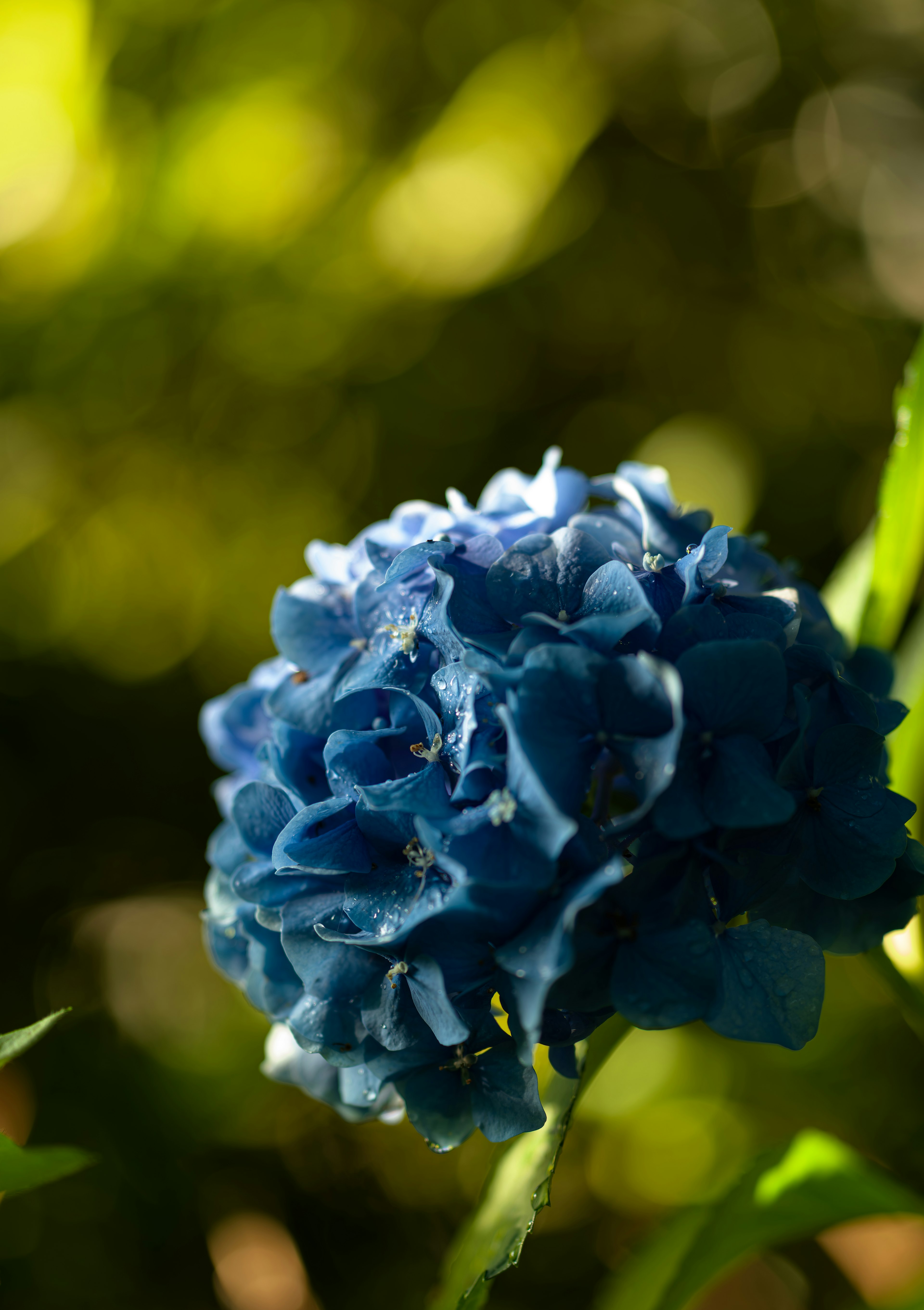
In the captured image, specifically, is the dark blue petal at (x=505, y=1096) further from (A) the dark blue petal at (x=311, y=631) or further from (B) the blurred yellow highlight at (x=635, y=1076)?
(B) the blurred yellow highlight at (x=635, y=1076)

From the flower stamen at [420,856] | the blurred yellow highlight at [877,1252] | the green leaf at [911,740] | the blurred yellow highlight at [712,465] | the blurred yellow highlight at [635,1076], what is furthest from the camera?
the blurred yellow highlight at [712,465]

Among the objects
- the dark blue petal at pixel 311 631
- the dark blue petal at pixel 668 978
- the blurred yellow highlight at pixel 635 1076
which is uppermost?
the dark blue petal at pixel 311 631

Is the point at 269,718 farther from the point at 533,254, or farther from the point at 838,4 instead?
the point at 838,4

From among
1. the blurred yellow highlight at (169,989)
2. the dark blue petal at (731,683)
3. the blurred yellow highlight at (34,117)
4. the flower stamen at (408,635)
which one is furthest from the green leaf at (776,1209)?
the blurred yellow highlight at (34,117)

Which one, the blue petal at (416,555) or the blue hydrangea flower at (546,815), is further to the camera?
the blue petal at (416,555)

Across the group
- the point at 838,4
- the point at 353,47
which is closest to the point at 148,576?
the point at 353,47

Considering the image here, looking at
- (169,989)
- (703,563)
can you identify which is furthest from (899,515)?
(169,989)

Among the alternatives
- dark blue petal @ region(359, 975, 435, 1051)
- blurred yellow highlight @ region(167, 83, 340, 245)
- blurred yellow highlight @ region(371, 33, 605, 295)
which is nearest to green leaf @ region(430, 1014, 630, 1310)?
dark blue petal @ region(359, 975, 435, 1051)

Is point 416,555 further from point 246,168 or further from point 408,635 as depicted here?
point 246,168

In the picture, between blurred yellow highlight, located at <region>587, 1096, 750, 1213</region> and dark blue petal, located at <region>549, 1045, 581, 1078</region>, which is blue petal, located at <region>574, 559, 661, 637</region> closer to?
dark blue petal, located at <region>549, 1045, 581, 1078</region>
